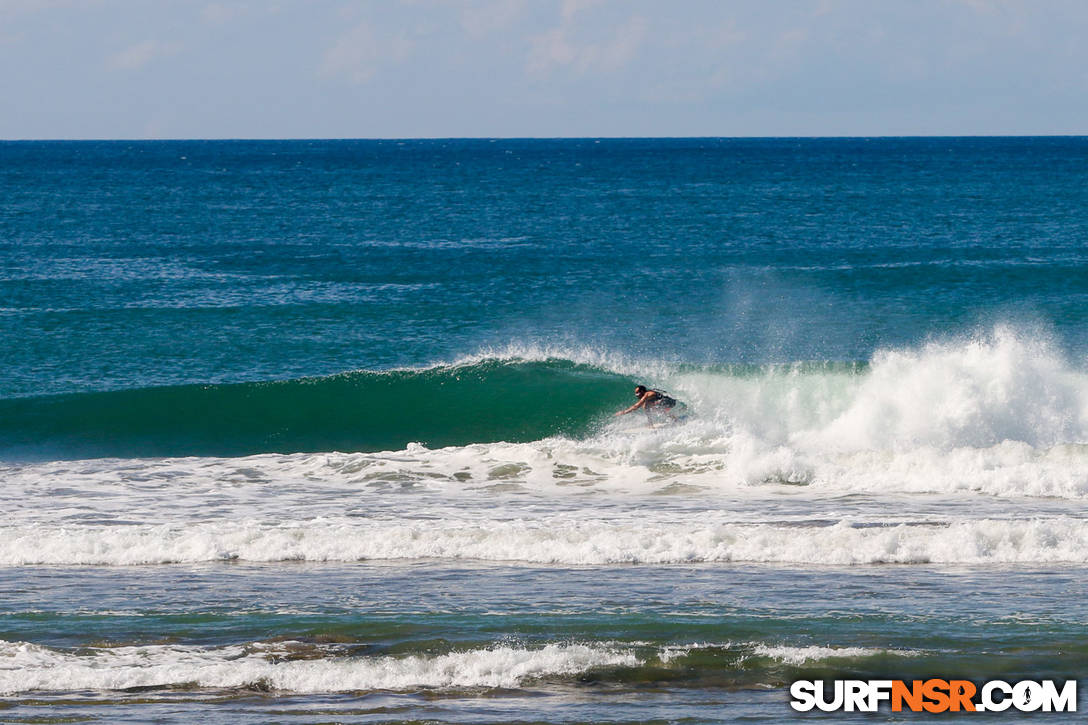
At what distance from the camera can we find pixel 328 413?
79.9 feet

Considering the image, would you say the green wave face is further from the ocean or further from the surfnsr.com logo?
the surfnsr.com logo

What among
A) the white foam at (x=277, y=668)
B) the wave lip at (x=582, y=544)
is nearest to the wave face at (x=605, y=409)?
the wave lip at (x=582, y=544)

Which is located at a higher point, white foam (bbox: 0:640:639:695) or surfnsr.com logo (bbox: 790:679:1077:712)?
white foam (bbox: 0:640:639:695)

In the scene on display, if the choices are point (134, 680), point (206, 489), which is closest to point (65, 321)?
point (206, 489)

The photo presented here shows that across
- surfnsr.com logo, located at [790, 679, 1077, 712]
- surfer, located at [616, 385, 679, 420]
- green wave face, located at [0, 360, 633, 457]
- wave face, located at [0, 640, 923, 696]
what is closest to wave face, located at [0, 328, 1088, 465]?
green wave face, located at [0, 360, 633, 457]

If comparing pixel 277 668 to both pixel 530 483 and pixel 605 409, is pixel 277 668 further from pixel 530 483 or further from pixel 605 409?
pixel 605 409

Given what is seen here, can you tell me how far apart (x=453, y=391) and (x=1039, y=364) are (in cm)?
1145

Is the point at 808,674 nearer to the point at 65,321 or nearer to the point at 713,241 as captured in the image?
the point at 65,321

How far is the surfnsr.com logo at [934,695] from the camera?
30.6 ft

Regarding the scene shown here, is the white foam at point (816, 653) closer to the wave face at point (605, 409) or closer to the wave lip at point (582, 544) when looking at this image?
the wave lip at point (582, 544)

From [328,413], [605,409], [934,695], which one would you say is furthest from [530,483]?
[934,695]

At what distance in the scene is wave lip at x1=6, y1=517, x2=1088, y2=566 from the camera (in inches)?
535

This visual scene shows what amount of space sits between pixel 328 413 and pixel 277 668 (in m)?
14.5

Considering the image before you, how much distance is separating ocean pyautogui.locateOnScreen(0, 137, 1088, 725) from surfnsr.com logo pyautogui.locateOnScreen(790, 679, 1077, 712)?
0.50 ft
